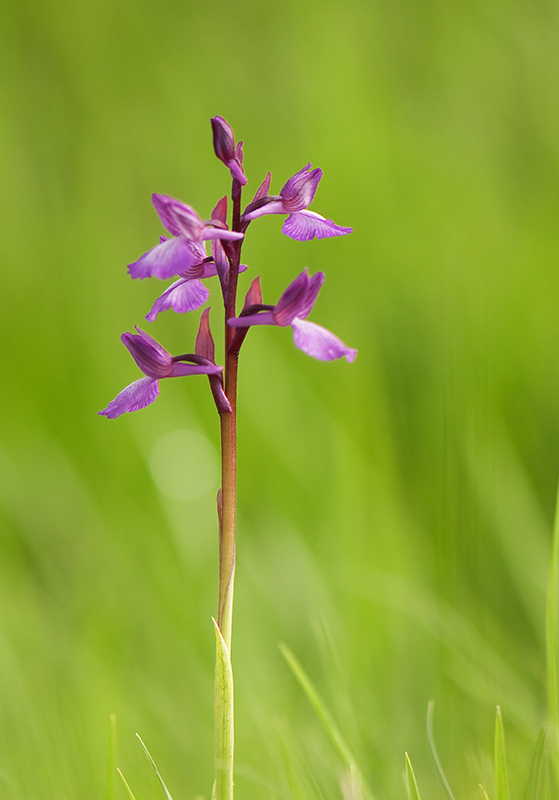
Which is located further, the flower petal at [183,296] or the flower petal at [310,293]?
the flower petal at [183,296]

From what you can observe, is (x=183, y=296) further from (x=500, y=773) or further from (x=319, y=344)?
(x=500, y=773)

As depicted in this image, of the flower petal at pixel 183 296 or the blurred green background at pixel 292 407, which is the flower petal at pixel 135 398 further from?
the blurred green background at pixel 292 407

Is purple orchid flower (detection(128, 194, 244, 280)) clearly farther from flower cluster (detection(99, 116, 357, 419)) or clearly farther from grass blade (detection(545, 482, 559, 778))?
grass blade (detection(545, 482, 559, 778))

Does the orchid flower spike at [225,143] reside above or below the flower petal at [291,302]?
above

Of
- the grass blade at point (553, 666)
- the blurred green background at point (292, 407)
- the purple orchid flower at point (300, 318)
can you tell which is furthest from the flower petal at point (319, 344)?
the blurred green background at point (292, 407)

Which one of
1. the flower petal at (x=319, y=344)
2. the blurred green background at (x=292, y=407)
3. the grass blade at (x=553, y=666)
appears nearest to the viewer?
the flower petal at (x=319, y=344)

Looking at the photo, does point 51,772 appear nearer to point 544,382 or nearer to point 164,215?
point 164,215

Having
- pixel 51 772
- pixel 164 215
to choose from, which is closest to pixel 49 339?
pixel 51 772


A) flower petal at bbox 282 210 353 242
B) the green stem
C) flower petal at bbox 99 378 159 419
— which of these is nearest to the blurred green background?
the green stem

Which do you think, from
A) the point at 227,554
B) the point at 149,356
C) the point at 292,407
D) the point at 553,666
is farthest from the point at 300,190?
the point at 292,407
